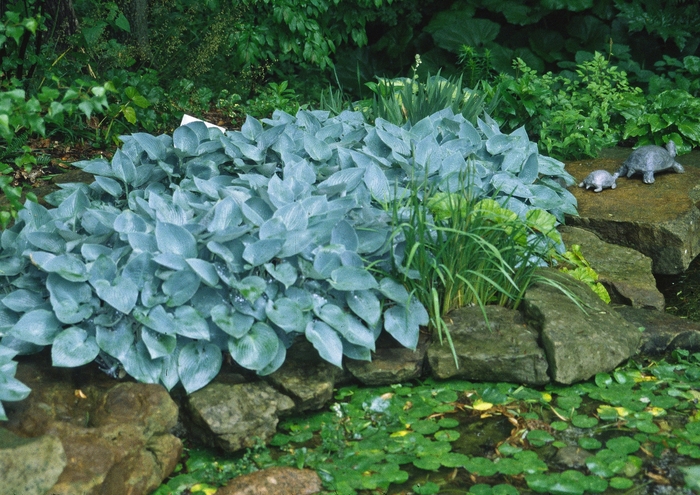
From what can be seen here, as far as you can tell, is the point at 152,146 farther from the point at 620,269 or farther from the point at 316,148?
the point at 620,269

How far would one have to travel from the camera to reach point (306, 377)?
291 cm

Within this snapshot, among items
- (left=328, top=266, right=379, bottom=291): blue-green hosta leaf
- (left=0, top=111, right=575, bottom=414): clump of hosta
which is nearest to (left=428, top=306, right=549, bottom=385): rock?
(left=0, top=111, right=575, bottom=414): clump of hosta

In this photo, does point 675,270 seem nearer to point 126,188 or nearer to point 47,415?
point 126,188

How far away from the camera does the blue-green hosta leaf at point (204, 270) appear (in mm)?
2818

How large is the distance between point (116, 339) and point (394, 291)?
1.06 m

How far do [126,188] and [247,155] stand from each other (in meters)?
0.59

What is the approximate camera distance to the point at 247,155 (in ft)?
12.4

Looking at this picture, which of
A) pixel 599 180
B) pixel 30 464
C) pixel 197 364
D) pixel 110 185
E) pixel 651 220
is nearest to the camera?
pixel 30 464

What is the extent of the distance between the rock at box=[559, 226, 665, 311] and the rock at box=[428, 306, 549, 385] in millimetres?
861

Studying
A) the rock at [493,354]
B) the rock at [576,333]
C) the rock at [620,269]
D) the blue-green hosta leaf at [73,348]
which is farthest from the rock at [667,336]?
the blue-green hosta leaf at [73,348]

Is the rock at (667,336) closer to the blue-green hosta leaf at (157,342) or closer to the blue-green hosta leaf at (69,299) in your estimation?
the blue-green hosta leaf at (157,342)

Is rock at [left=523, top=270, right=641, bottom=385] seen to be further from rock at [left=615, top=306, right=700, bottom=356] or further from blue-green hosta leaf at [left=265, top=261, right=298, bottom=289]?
blue-green hosta leaf at [left=265, top=261, right=298, bottom=289]

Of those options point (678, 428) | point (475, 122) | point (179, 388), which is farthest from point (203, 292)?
point (475, 122)

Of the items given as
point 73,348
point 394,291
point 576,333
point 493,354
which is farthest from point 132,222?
point 576,333
